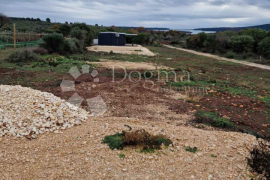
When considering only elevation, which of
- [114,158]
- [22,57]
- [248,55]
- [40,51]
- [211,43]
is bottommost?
[114,158]

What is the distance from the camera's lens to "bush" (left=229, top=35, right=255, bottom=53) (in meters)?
21.5

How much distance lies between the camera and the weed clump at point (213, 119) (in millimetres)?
5023

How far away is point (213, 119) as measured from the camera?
5.21 meters

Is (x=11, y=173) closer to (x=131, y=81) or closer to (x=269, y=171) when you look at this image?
(x=269, y=171)

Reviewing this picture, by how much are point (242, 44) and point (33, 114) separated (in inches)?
837

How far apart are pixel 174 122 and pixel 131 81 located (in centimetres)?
403

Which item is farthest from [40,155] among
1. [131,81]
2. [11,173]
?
[131,81]

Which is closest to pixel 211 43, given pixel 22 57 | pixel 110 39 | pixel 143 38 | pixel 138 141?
pixel 143 38

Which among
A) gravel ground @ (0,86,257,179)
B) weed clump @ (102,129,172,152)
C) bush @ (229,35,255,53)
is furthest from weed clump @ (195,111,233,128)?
bush @ (229,35,255,53)

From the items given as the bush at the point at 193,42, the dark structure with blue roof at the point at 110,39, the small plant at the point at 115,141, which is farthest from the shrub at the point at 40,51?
the bush at the point at 193,42

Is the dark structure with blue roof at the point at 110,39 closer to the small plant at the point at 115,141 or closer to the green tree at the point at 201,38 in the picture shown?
the green tree at the point at 201,38

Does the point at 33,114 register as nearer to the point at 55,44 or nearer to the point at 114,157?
the point at 114,157

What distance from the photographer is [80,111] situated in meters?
5.14

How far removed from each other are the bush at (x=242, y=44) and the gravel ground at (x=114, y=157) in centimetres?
1949
